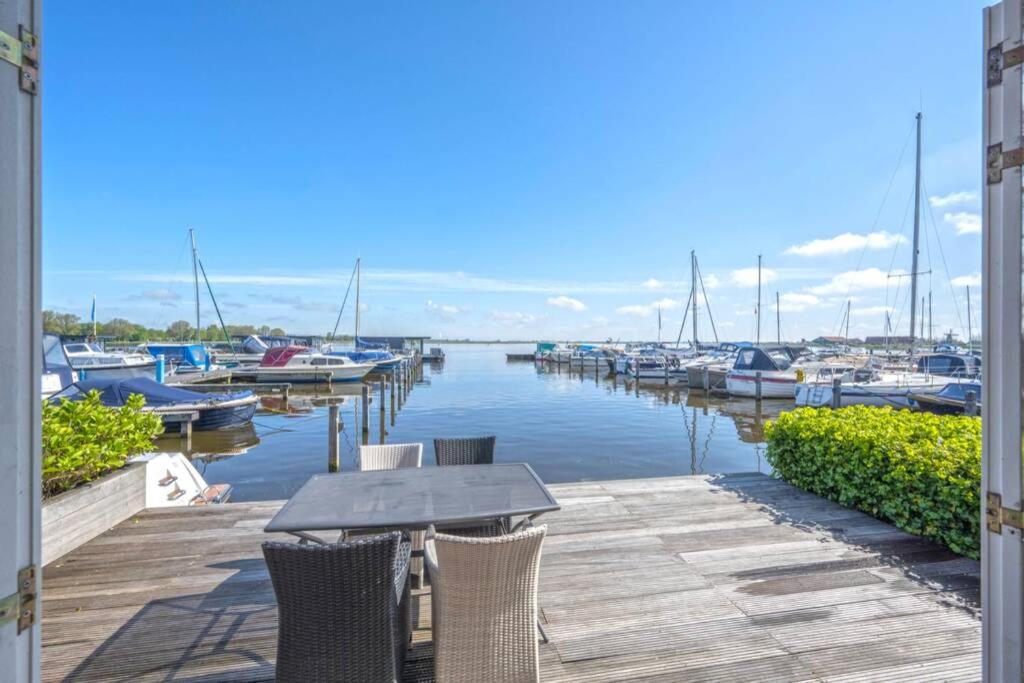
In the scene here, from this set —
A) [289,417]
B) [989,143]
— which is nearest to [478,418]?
[289,417]

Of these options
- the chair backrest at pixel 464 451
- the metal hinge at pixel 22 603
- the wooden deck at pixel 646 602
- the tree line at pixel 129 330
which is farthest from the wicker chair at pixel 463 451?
the tree line at pixel 129 330

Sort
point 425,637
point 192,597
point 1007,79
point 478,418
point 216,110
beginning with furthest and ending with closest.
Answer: point 478,418
point 216,110
point 192,597
point 425,637
point 1007,79

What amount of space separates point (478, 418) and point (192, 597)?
13.4 metres

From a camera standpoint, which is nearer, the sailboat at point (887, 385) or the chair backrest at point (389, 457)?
the chair backrest at point (389, 457)

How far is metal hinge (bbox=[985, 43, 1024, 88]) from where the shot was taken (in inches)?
53.2

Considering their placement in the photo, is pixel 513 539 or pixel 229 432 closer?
pixel 513 539

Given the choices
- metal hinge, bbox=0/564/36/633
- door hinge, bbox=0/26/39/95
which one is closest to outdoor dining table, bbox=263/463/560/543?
metal hinge, bbox=0/564/36/633

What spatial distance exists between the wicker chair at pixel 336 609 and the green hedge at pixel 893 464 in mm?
4095

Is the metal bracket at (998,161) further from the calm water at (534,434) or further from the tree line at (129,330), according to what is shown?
the tree line at (129,330)

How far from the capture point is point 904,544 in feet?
12.5

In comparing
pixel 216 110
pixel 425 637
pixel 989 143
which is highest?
A: pixel 216 110

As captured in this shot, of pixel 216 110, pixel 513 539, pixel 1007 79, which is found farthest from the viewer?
pixel 216 110

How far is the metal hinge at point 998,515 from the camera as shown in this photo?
4.32ft

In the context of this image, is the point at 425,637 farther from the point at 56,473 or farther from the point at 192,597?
the point at 56,473
